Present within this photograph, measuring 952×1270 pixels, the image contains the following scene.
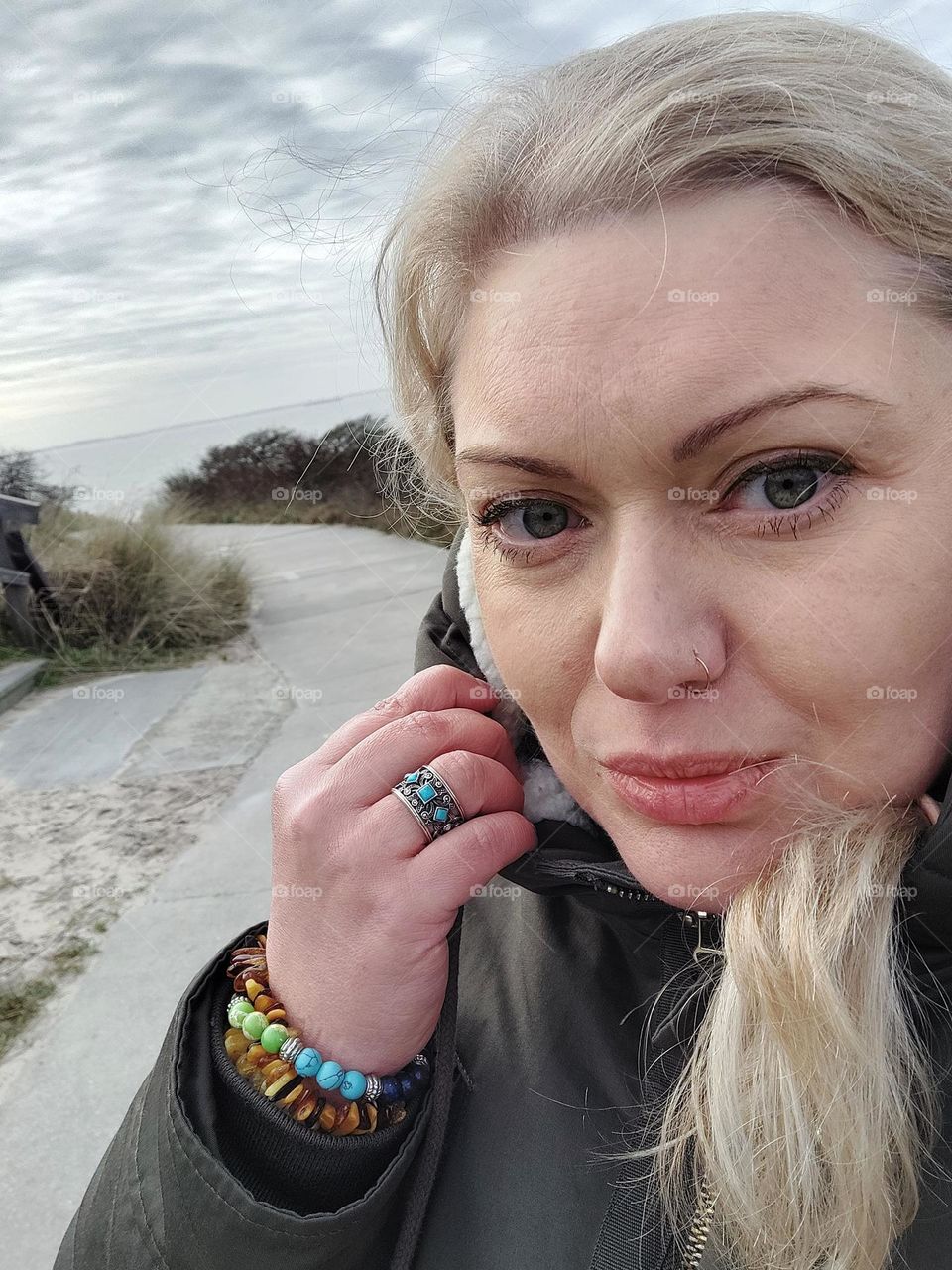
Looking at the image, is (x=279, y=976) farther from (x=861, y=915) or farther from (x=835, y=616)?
(x=835, y=616)

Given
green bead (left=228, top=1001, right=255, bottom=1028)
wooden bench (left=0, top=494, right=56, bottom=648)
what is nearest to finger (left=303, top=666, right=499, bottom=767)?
green bead (left=228, top=1001, right=255, bottom=1028)

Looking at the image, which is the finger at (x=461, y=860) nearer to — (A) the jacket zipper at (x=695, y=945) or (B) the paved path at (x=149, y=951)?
(A) the jacket zipper at (x=695, y=945)

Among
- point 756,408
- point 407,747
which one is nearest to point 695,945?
point 407,747

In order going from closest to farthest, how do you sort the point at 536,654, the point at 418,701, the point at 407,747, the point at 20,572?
the point at 536,654, the point at 407,747, the point at 418,701, the point at 20,572

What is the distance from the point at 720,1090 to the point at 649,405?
73 cm

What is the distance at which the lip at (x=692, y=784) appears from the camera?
1.12m

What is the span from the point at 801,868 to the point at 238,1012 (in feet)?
2.44

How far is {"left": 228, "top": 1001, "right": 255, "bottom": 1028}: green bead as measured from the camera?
134cm

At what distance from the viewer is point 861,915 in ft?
3.56

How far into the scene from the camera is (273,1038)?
1306 millimetres

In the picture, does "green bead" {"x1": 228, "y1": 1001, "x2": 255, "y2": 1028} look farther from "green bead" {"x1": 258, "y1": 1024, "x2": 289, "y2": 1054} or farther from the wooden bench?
the wooden bench

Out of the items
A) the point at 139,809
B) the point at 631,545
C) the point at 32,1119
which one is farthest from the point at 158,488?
the point at 631,545

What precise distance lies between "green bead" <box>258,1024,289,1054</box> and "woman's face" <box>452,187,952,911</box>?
1.70 ft

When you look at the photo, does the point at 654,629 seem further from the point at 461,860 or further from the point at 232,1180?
the point at 232,1180
